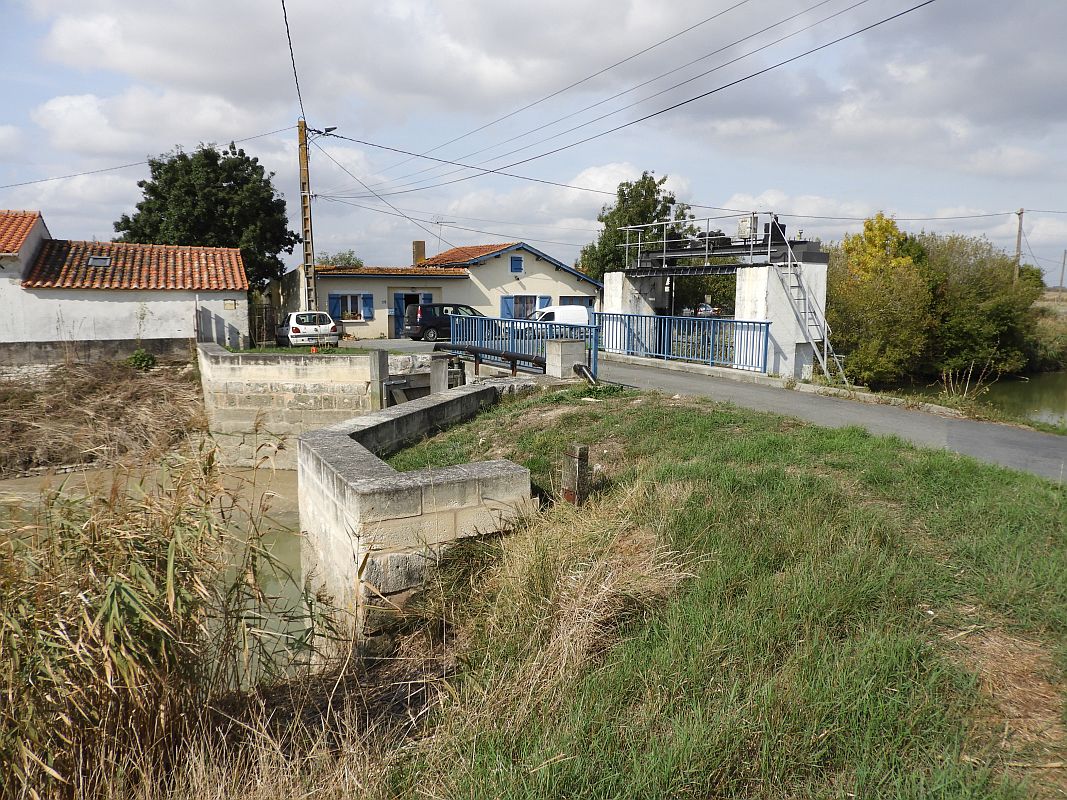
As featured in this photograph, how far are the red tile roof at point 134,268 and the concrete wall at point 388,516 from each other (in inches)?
690

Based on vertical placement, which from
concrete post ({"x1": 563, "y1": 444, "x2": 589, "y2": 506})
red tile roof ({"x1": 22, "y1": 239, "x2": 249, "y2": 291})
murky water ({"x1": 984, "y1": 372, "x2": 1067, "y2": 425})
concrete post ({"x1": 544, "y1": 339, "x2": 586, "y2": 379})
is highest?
red tile roof ({"x1": 22, "y1": 239, "x2": 249, "y2": 291})

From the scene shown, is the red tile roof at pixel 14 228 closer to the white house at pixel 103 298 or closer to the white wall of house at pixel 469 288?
the white house at pixel 103 298

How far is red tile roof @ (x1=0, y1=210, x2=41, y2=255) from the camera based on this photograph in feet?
64.8

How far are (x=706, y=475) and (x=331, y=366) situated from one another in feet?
39.1

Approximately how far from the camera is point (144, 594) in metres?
3.35

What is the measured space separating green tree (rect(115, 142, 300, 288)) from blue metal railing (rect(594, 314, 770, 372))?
18.6 metres

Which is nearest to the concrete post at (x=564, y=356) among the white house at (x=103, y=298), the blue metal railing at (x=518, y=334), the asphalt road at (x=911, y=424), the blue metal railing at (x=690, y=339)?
the blue metal railing at (x=518, y=334)

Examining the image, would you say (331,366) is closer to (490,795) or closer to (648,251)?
(648,251)

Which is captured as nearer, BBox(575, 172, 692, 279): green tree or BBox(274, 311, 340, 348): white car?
BBox(274, 311, 340, 348): white car

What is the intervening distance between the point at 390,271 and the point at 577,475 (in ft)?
80.9

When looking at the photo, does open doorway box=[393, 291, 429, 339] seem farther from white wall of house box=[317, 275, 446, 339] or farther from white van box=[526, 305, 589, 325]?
white van box=[526, 305, 589, 325]

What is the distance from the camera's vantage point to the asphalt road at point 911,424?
7855 millimetres

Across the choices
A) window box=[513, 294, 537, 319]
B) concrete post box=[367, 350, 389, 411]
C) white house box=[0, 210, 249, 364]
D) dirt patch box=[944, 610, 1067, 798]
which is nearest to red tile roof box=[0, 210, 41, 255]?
white house box=[0, 210, 249, 364]

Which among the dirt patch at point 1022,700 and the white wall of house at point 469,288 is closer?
the dirt patch at point 1022,700
